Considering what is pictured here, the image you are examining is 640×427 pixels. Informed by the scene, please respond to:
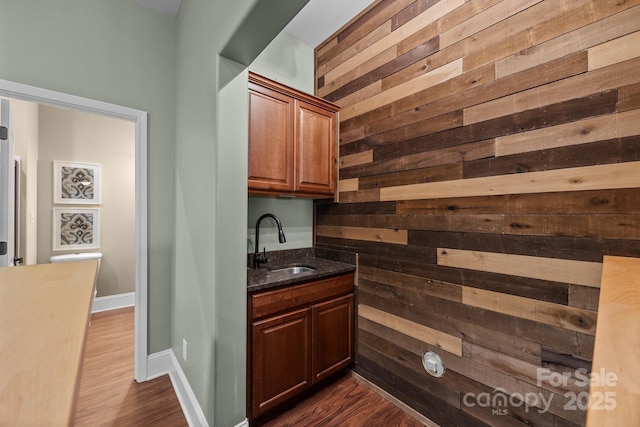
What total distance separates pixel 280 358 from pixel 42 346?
1.57 metres

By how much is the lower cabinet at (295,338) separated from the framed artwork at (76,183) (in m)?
3.47

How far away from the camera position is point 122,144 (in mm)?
3926

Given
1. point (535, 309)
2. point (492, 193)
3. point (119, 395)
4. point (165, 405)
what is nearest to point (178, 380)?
point (165, 405)

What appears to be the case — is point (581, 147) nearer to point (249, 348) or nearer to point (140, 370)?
point (249, 348)

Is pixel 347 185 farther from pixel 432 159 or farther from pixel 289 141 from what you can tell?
pixel 432 159

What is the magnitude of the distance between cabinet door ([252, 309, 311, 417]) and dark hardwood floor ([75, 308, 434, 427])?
0.63ft

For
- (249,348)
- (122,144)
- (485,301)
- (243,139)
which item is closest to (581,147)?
(485,301)

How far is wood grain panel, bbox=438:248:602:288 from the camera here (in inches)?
48.8

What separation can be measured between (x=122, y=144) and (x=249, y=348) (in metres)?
3.78

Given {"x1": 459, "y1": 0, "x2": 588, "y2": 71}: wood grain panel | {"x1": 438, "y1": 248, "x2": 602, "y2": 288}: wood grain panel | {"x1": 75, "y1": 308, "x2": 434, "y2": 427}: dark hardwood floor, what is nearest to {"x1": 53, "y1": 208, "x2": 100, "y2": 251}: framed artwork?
{"x1": 75, "y1": 308, "x2": 434, "y2": 427}: dark hardwood floor

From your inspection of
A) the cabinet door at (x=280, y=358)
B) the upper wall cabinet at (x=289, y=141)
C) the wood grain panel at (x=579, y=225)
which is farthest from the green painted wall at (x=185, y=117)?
the wood grain panel at (x=579, y=225)

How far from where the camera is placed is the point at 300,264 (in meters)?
2.44

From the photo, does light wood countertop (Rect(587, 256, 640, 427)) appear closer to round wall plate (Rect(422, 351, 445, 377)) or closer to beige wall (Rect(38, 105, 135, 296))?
round wall plate (Rect(422, 351, 445, 377))

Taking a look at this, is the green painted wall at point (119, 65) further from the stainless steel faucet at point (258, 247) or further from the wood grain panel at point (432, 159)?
the wood grain panel at point (432, 159)
